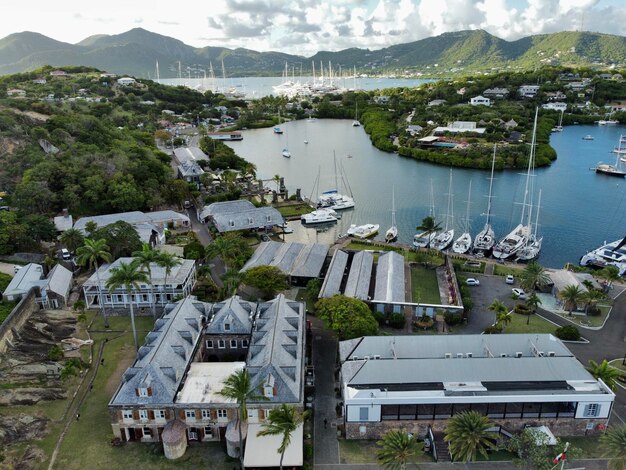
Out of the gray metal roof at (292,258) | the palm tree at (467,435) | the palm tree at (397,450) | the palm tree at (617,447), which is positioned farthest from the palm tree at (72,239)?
the palm tree at (617,447)

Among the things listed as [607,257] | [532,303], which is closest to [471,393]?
[532,303]

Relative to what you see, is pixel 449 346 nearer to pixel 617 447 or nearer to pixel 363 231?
pixel 617 447

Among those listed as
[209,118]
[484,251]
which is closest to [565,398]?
[484,251]

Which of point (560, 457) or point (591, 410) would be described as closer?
point (560, 457)

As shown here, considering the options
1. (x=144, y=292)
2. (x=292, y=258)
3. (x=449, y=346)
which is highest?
(x=449, y=346)

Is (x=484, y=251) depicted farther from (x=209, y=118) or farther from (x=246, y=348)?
(x=209, y=118)
